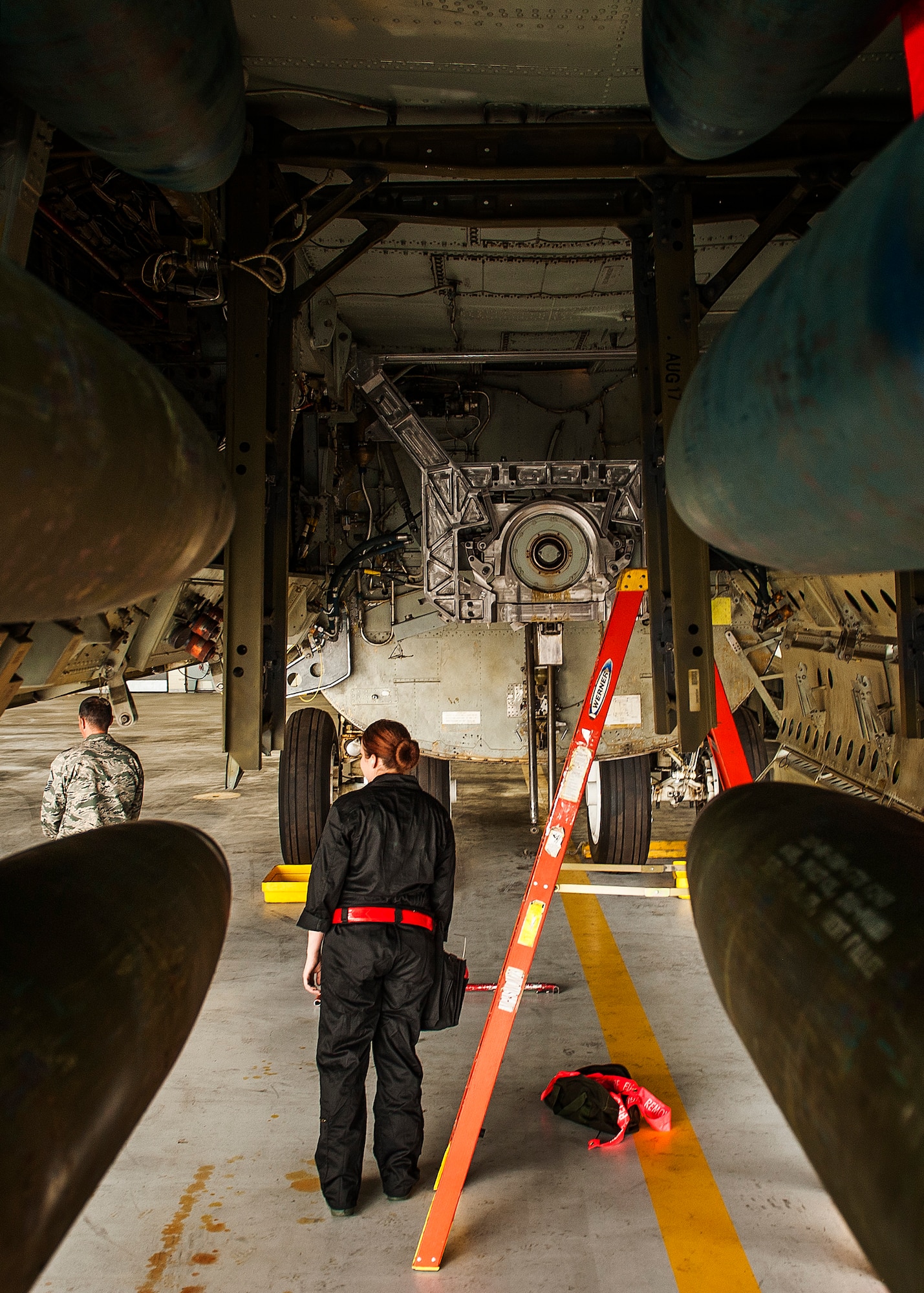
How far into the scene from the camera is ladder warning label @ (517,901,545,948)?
124 inches

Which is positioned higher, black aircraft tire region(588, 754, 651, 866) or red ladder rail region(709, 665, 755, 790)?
red ladder rail region(709, 665, 755, 790)

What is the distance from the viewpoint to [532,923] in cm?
317

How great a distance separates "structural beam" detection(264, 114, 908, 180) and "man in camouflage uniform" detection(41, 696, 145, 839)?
9.25 feet

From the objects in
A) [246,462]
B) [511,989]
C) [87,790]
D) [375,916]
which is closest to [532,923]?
[511,989]

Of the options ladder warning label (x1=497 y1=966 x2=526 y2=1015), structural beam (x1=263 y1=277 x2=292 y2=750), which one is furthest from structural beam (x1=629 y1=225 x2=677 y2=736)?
structural beam (x1=263 y1=277 x2=292 y2=750)

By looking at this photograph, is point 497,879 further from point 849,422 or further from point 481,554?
point 849,422

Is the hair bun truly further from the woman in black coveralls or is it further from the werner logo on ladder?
the werner logo on ladder

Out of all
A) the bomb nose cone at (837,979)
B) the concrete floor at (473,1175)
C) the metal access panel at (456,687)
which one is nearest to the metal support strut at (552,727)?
the metal access panel at (456,687)

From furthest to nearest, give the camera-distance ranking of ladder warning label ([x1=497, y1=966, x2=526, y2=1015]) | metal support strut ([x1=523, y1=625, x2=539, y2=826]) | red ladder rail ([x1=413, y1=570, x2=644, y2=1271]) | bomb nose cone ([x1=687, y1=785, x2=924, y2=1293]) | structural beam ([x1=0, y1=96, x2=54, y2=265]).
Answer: metal support strut ([x1=523, y1=625, x2=539, y2=826]) → ladder warning label ([x1=497, y1=966, x2=526, y2=1015]) → red ladder rail ([x1=413, y1=570, x2=644, y2=1271]) → structural beam ([x1=0, y1=96, x2=54, y2=265]) → bomb nose cone ([x1=687, y1=785, x2=924, y2=1293])

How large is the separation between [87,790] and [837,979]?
4.17 m

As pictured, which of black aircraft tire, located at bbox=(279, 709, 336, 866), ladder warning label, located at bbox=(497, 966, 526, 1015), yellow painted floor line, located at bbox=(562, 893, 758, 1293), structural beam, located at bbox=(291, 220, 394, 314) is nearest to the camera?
yellow painted floor line, located at bbox=(562, 893, 758, 1293)

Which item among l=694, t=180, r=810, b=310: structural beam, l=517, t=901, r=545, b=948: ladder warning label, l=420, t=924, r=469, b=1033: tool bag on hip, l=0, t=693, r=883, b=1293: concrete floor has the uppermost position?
l=694, t=180, r=810, b=310: structural beam

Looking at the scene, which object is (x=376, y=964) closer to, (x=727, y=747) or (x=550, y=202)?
(x=727, y=747)

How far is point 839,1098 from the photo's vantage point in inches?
33.1
